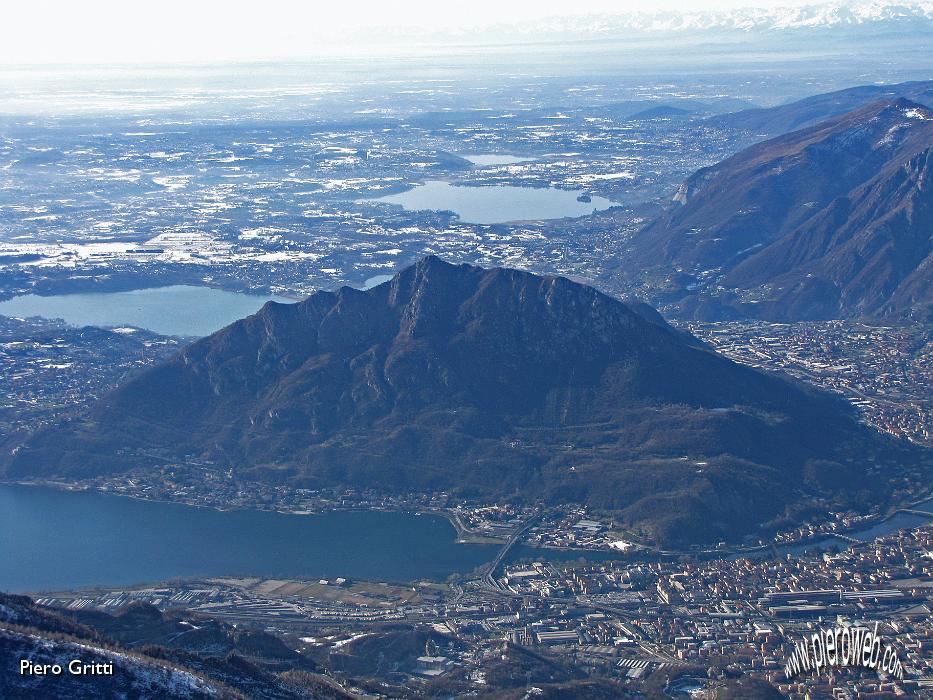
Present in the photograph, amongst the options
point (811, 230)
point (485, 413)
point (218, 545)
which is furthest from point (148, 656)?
point (811, 230)

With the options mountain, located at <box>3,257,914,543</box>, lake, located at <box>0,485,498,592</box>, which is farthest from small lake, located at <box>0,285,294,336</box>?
lake, located at <box>0,485,498,592</box>

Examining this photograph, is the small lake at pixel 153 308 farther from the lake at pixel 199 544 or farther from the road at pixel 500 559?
the road at pixel 500 559

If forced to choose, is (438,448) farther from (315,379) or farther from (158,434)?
(158,434)

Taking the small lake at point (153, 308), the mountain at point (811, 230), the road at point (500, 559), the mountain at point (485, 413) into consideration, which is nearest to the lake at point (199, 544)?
the road at point (500, 559)

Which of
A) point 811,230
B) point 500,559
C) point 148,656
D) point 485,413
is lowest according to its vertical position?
point 500,559

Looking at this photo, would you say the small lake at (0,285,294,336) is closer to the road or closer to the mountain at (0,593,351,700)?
the road

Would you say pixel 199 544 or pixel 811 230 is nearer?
pixel 199 544

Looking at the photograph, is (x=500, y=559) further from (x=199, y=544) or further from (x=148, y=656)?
(x=148, y=656)
